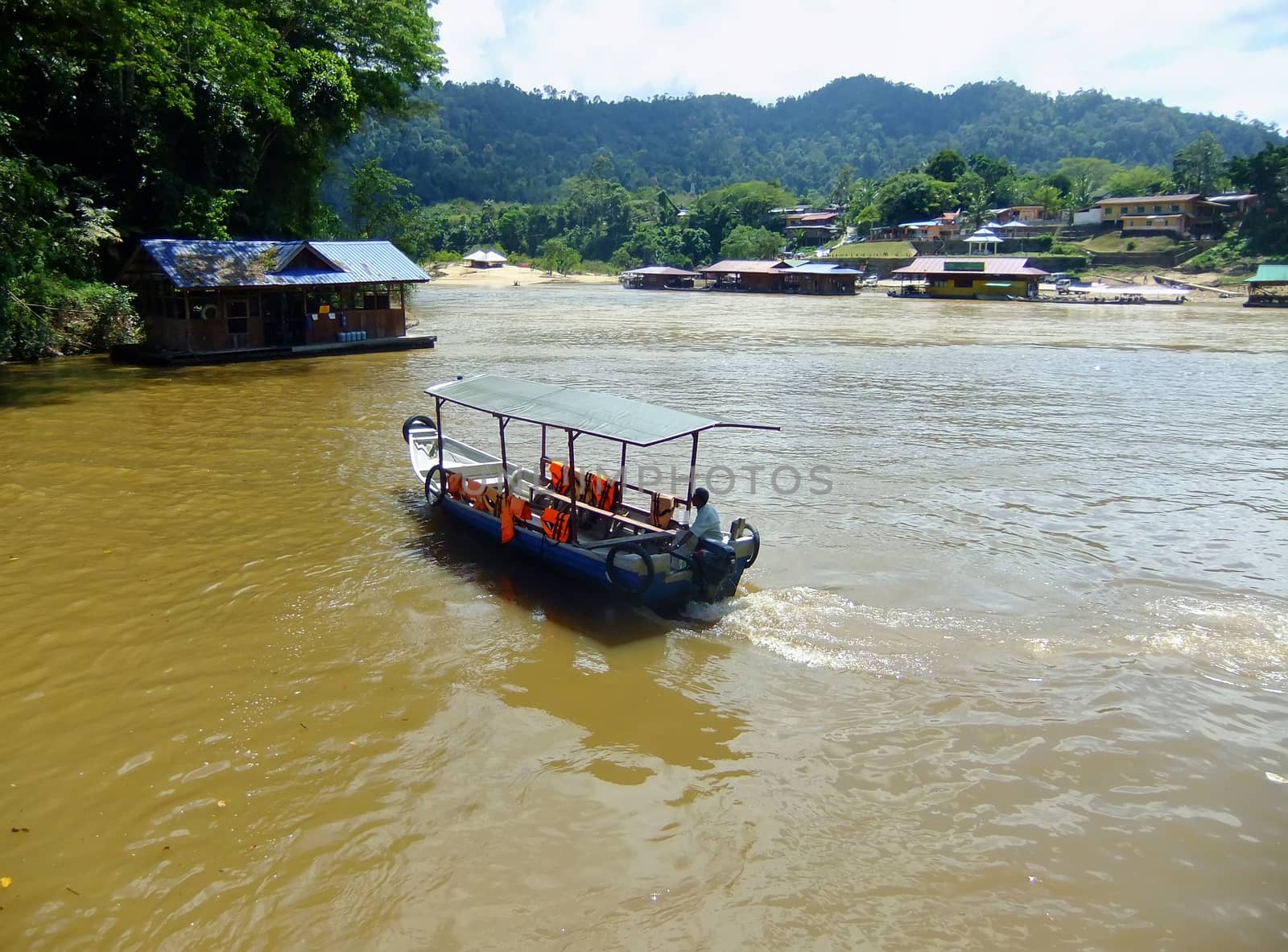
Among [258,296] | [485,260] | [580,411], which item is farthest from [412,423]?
[485,260]

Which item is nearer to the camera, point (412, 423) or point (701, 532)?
point (701, 532)

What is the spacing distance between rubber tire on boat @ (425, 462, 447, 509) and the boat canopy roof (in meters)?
1.00

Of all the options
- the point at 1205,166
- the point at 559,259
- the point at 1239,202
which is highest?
the point at 1205,166

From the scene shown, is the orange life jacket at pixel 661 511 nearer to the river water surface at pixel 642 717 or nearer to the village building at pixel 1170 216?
the river water surface at pixel 642 717

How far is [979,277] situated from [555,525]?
2486 inches

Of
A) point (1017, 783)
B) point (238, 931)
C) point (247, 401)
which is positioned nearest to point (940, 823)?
point (1017, 783)

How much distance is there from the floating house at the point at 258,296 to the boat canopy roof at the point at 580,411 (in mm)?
15447

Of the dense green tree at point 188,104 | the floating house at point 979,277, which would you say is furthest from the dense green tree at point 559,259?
the dense green tree at point 188,104

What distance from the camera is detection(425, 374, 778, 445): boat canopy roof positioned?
9680 millimetres

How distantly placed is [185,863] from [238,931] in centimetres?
73

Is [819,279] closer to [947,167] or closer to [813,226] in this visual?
[813,226]

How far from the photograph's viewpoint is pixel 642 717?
765 centimetres

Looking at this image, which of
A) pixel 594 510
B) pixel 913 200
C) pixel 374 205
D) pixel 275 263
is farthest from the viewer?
pixel 913 200

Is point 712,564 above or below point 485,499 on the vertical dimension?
below
